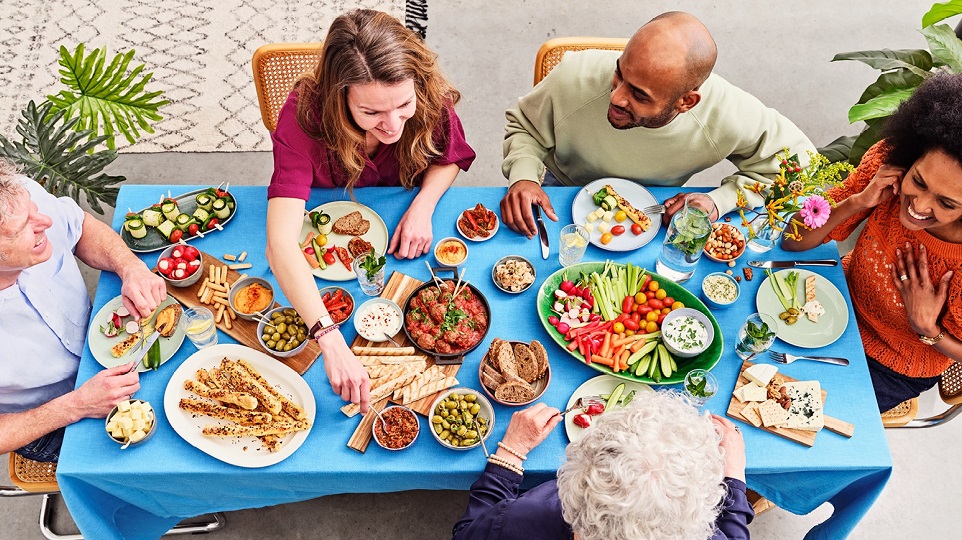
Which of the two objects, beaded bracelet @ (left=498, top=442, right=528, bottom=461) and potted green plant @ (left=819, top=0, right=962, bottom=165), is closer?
beaded bracelet @ (left=498, top=442, right=528, bottom=461)

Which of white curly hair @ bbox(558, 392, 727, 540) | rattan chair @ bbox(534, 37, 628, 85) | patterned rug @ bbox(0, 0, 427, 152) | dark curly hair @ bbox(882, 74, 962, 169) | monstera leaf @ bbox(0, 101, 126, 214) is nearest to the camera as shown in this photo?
white curly hair @ bbox(558, 392, 727, 540)

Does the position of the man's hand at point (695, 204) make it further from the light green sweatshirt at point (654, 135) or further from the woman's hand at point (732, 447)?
the woman's hand at point (732, 447)

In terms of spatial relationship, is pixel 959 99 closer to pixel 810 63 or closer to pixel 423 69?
pixel 423 69

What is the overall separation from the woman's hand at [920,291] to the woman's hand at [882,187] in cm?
20

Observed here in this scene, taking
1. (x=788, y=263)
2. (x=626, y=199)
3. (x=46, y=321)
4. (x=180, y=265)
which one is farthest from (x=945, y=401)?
(x=46, y=321)

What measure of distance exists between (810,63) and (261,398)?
15.0ft

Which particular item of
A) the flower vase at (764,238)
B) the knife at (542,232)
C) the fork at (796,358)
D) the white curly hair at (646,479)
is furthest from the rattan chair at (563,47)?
the white curly hair at (646,479)

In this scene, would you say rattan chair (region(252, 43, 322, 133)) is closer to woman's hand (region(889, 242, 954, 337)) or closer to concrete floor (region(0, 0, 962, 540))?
concrete floor (region(0, 0, 962, 540))

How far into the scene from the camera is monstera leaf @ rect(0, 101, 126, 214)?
118 inches

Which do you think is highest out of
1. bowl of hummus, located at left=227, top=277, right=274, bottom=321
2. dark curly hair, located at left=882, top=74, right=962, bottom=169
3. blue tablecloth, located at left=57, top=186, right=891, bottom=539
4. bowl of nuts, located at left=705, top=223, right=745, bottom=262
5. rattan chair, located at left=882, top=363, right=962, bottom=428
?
dark curly hair, located at left=882, top=74, right=962, bottom=169

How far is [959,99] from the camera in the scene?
2.01m

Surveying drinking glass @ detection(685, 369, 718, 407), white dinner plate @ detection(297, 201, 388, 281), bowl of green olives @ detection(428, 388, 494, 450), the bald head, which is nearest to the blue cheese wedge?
drinking glass @ detection(685, 369, 718, 407)

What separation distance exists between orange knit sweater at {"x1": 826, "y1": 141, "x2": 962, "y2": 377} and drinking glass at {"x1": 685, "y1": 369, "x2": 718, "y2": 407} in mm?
801

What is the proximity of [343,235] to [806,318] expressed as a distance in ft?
5.82
